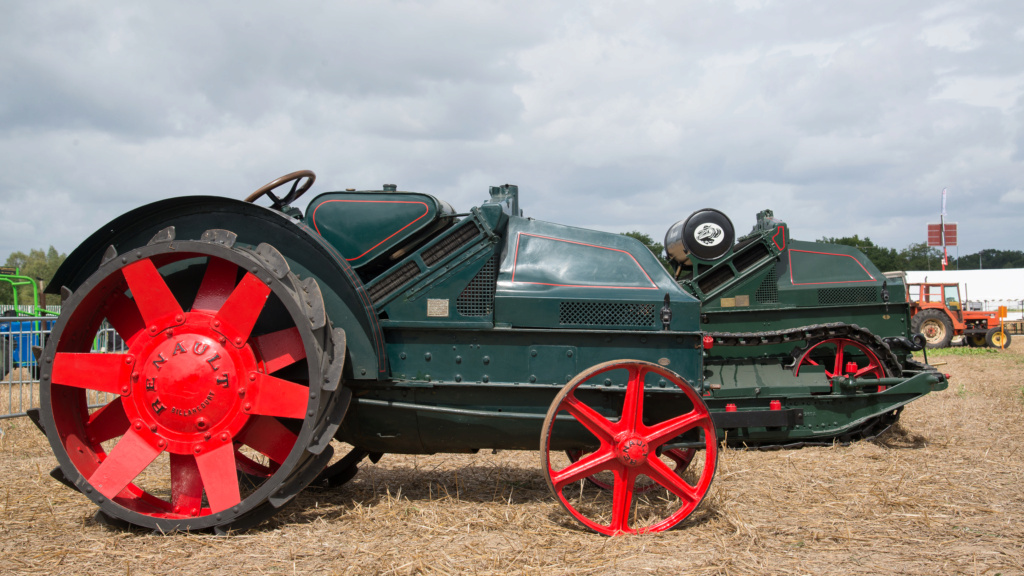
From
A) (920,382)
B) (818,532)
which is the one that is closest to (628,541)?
(818,532)

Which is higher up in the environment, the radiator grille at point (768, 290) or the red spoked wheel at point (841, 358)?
the radiator grille at point (768, 290)

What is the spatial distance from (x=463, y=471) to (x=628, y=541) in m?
2.34

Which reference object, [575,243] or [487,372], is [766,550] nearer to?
[487,372]

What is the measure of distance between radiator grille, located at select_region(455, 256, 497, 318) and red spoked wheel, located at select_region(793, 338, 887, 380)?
5.28m

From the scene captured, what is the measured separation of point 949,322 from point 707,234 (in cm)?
1526

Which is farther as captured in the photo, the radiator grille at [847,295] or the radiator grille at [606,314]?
the radiator grille at [847,295]

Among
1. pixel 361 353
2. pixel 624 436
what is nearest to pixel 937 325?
pixel 624 436

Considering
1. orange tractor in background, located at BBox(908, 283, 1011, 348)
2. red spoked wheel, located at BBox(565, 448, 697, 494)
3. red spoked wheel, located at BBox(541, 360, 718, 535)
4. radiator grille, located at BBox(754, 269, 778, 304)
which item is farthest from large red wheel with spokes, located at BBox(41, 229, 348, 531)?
orange tractor in background, located at BBox(908, 283, 1011, 348)

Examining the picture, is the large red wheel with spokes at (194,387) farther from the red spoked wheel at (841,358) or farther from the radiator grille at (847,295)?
the radiator grille at (847,295)

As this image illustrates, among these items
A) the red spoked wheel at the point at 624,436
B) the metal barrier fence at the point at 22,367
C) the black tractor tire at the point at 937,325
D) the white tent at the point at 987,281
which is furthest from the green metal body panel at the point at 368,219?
the white tent at the point at 987,281

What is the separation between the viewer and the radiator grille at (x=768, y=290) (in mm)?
9031

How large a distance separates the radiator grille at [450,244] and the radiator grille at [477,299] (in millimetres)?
245

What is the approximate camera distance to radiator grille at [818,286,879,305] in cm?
901

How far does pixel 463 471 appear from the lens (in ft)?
19.1
